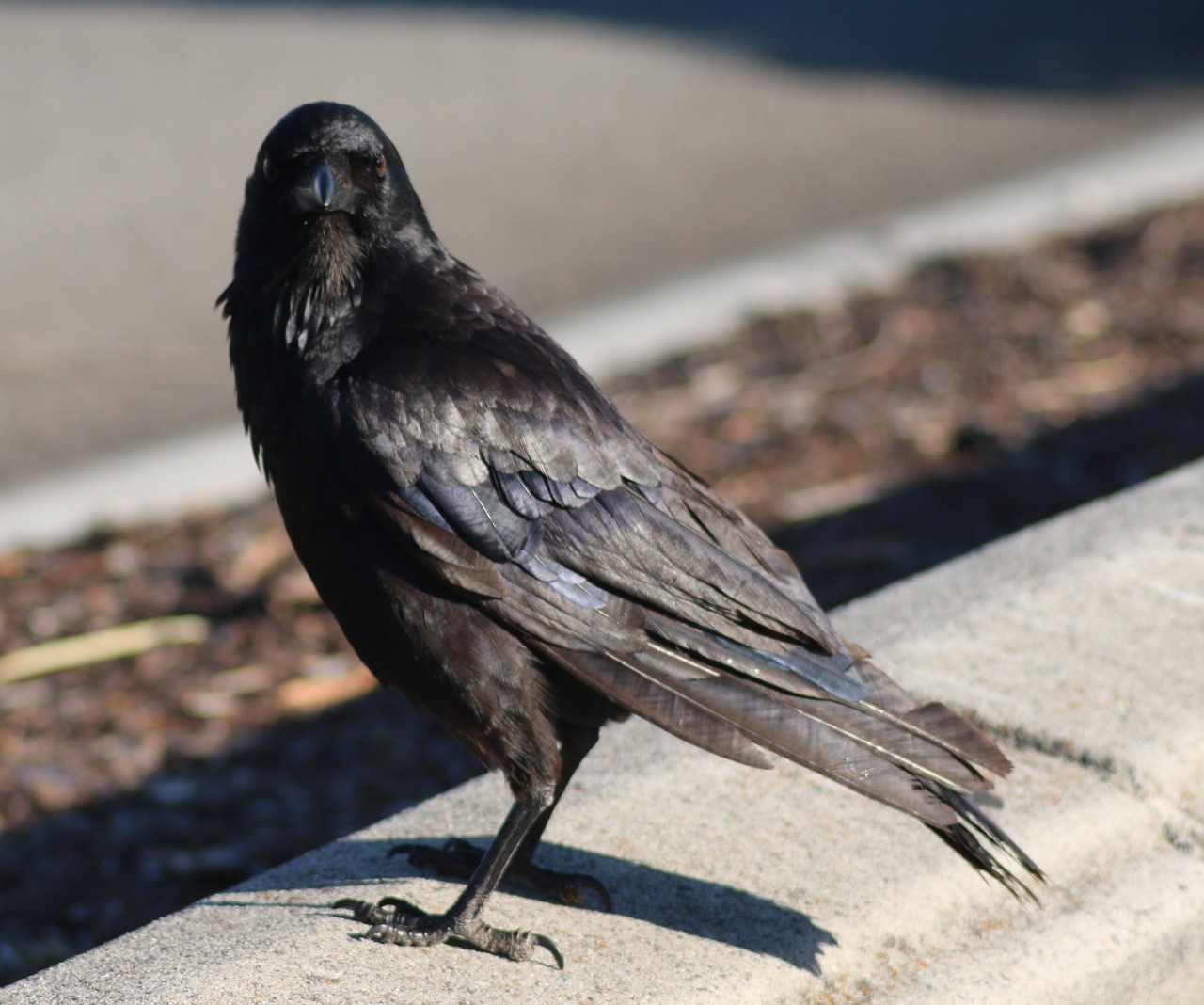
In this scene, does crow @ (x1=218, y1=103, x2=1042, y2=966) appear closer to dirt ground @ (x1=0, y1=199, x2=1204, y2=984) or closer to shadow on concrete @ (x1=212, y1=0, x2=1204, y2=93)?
dirt ground @ (x1=0, y1=199, x2=1204, y2=984)

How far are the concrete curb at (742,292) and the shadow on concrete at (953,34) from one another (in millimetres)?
1588

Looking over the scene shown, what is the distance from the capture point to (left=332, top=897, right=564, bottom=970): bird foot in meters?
2.57

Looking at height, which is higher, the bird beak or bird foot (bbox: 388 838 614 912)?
the bird beak

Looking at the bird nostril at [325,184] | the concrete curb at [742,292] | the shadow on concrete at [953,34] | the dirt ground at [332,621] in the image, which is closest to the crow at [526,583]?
the bird nostril at [325,184]

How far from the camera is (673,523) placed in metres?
2.68

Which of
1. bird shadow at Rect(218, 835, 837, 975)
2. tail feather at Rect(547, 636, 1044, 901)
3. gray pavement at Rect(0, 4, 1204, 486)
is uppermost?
gray pavement at Rect(0, 4, 1204, 486)

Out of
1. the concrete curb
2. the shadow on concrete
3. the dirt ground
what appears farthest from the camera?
the shadow on concrete

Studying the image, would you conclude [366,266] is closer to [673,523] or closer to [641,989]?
[673,523]

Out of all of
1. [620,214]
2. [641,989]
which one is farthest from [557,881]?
[620,214]

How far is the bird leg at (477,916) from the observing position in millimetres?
2582

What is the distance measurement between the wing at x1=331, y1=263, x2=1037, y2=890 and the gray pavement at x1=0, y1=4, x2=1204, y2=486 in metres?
3.36

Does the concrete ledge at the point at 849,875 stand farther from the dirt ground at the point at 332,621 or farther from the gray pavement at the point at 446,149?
the gray pavement at the point at 446,149

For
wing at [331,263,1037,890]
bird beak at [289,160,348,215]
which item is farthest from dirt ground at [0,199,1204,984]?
bird beak at [289,160,348,215]

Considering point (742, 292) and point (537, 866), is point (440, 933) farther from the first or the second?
point (742, 292)
